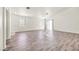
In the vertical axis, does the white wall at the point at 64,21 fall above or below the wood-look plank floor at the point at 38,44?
above

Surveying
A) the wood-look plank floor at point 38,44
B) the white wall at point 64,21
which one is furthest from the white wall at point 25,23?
the white wall at point 64,21

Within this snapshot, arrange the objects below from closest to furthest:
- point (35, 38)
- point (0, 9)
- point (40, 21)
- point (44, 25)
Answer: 1. point (0, 9)
2. point (44, 25)
3. point (40, 21)
4. point (35, 38)

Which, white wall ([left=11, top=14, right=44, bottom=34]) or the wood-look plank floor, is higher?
white wall ([left=11, top=14, right=44, bottom=34])

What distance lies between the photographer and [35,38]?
291 cm

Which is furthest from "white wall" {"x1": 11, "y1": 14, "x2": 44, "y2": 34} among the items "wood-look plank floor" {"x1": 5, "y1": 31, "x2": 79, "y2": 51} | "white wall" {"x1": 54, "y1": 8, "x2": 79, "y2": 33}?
"white wall" {"x1": 54, "y1": 8, "x2": 79, "y2": 33}

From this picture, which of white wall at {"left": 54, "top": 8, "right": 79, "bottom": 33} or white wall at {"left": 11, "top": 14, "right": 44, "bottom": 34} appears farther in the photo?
white wall at {"left": 54, "top": 8, "right": 79, "bottom": 33}

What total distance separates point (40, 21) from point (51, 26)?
0.82ft

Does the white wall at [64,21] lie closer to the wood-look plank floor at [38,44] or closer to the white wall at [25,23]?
the wood-look plank floor at [38,44]

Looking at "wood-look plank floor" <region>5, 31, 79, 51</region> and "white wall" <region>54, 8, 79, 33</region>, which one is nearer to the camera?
"wood-look plank floor" <region>5, 31, 79, 51</region>

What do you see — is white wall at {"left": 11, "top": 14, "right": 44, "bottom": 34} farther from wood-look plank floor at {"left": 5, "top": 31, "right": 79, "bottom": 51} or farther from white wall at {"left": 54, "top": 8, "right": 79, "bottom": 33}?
white wall at {"left": 54, "top": 8, "right": 79, "bottom": 33}
